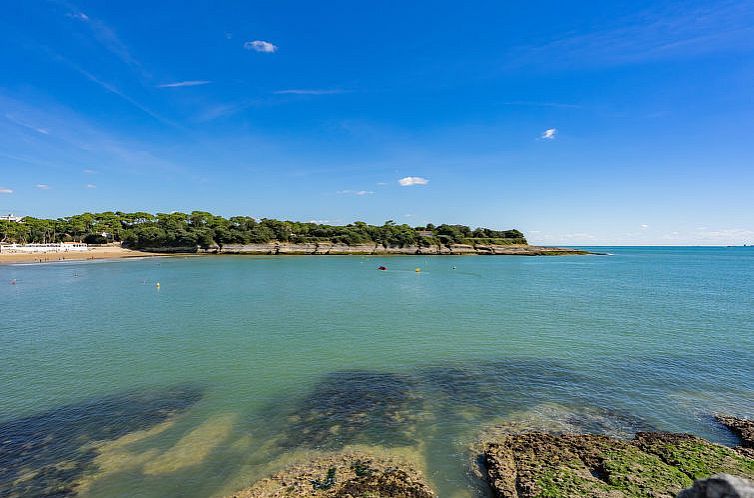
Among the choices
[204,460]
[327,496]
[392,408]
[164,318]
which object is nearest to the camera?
[327,496]

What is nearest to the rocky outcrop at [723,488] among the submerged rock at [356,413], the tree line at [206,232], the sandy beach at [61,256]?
the submerged rock at [356,413]

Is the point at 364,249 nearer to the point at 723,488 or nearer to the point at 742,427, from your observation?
the point at 742,427

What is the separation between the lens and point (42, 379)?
14.4 meters

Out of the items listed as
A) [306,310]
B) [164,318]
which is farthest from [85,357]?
[306,310]

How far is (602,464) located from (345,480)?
19.0 ft

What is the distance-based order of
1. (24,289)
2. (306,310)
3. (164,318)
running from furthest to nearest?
(24,289) → (306,310) → (164,318)

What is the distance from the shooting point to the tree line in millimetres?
113763

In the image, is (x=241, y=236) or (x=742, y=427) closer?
(x=742, y=427)

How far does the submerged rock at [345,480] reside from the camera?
25.1 feet

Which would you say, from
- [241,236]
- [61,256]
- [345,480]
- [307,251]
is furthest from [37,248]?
[345,480]

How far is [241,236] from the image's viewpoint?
389 ft

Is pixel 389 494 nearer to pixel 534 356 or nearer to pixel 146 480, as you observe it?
pixel 146 480

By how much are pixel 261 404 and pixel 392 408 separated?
14.3 ft

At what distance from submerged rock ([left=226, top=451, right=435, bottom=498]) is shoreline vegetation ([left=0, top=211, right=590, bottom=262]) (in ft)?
368
